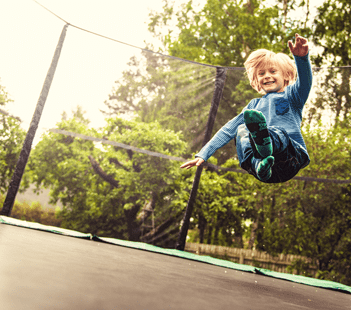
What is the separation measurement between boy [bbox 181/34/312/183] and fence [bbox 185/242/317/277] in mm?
3493

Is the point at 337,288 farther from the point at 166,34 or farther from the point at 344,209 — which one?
the point at 166,34

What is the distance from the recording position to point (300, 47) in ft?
3.49

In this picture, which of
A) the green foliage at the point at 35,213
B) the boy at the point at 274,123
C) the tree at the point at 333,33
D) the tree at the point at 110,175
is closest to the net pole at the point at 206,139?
the tree at the point at 110,175

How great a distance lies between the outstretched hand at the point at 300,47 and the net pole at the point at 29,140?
2143mm

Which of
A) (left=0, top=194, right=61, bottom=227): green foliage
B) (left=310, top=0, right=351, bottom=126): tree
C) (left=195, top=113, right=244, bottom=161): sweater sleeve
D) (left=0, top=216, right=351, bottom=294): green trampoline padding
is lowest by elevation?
(left=0, top=216, right=351, bottom=294): green trampoline padding

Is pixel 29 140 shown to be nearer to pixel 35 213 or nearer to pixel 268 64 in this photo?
pixel 35 213

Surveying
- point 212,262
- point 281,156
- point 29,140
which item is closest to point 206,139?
point 212,262

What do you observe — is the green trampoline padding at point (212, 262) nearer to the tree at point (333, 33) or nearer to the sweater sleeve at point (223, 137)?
the sweater sleeve at point (223, 137)

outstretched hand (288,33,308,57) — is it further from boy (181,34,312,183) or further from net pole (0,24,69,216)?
net pole (0,24,69,216)

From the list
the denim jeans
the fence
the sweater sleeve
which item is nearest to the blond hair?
the sweater sleeve

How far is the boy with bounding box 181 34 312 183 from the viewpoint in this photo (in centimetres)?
94

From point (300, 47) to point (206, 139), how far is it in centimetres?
209

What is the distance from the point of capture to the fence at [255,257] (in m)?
4.62

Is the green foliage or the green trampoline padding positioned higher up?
the green foliage
